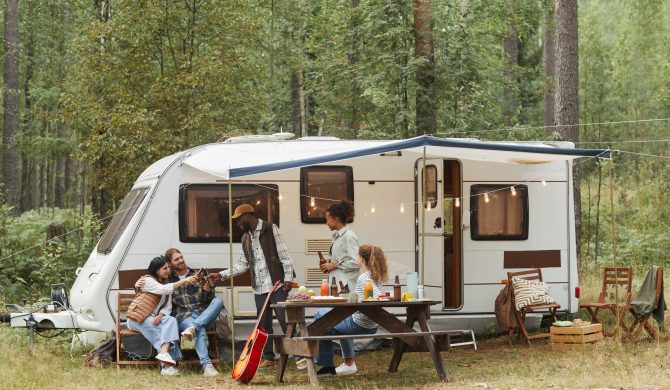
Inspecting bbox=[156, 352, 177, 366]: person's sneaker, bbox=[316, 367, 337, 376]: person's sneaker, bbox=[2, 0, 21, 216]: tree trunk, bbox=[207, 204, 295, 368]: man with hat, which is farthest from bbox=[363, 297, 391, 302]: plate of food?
bbox=[2, 0, 21, 216]: tree trunk

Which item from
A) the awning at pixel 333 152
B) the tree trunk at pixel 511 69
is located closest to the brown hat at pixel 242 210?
the awning at pixel 333 152

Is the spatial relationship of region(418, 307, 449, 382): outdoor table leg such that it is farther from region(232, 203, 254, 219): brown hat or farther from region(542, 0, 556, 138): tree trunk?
region(542, 0, 556, 138): tree trunk

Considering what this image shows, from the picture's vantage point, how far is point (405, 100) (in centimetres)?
1669

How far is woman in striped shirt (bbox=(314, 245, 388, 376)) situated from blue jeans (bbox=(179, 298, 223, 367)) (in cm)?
110

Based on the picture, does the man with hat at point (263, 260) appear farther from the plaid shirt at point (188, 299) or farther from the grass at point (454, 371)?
the grass at point (454, 371)

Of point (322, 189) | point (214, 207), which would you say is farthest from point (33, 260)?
point (322, 189)

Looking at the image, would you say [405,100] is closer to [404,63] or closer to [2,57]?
[404,63]

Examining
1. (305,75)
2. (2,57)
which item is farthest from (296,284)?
(2,57)

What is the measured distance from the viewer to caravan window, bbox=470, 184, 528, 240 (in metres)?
11.2

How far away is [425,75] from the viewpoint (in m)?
15.9

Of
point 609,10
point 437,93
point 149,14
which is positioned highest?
point 609,10

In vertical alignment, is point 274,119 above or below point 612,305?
above

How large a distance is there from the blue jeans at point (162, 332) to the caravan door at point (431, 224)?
8.93ft

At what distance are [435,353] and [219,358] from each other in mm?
2257
